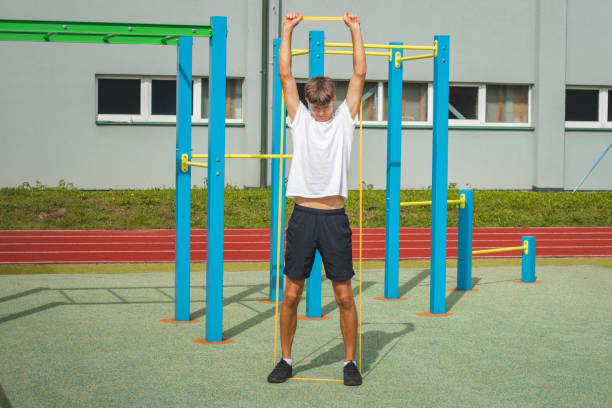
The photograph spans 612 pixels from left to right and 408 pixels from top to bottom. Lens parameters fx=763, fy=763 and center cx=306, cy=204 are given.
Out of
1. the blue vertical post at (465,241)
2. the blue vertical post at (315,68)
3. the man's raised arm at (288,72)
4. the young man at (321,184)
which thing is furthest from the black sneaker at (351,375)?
the blue vertical post at (465,241)

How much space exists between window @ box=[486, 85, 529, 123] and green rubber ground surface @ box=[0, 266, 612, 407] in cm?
914

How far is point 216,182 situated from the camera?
5.79m

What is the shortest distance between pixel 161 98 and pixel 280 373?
39.9 ft

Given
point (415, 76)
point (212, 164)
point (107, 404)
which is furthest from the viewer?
point (415, 76)

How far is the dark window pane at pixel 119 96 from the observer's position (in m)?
15.9

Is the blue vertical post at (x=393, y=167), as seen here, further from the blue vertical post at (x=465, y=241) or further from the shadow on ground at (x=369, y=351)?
the shadow on ground at (x=369, y=351)

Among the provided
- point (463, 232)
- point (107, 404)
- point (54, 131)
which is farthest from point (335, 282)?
point (54, 131)

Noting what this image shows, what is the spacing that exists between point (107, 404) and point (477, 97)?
1435 centimetres

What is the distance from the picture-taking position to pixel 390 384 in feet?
15.4

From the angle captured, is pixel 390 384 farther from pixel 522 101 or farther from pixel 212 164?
pixel 522 101

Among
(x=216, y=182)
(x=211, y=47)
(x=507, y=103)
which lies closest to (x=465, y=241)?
(x=216, y=182)

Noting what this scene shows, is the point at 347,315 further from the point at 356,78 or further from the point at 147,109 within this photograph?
the point at 147,109

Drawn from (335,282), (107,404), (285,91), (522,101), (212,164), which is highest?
(522,101)

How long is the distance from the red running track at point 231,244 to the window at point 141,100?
468 centimetres
